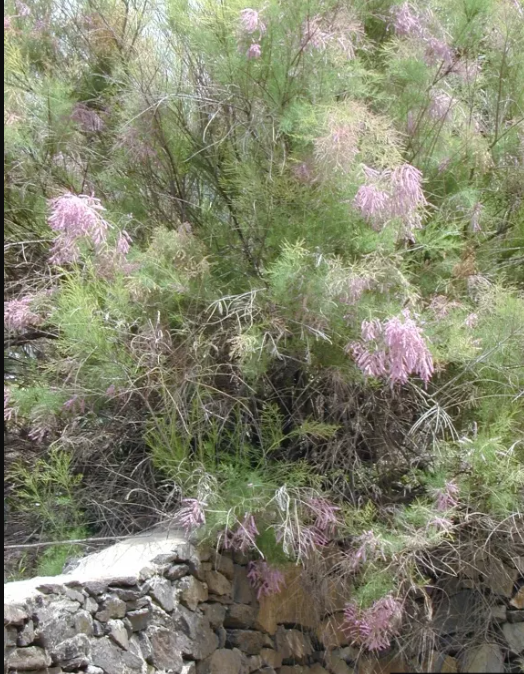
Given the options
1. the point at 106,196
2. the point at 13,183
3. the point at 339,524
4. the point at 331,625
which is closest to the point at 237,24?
the point at 106,196

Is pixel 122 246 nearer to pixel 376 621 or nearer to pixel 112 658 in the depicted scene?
pixel 112 658

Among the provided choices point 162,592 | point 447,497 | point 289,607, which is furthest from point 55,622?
point 447,497

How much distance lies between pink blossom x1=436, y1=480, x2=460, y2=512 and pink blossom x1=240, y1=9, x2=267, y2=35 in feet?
8.53

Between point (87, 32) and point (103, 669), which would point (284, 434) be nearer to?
point (103, 669)

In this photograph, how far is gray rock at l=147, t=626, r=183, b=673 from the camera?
453 centimetres

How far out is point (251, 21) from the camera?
509 centimetres

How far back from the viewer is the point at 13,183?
611cm

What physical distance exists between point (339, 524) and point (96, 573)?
123 centimetres

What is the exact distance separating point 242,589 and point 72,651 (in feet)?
4.22

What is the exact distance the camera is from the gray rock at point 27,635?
388 cm

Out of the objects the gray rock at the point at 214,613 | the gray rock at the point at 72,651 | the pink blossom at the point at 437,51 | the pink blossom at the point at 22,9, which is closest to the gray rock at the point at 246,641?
the gray rock at the point at 214,613

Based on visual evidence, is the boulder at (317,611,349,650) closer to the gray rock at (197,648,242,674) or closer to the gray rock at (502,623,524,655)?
the gray rock at (197,648,242,674)

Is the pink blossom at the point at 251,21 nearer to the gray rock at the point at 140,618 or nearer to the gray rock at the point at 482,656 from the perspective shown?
the gray rock at the point at 140,618

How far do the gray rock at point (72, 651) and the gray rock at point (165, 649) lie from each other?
1.47 ft
